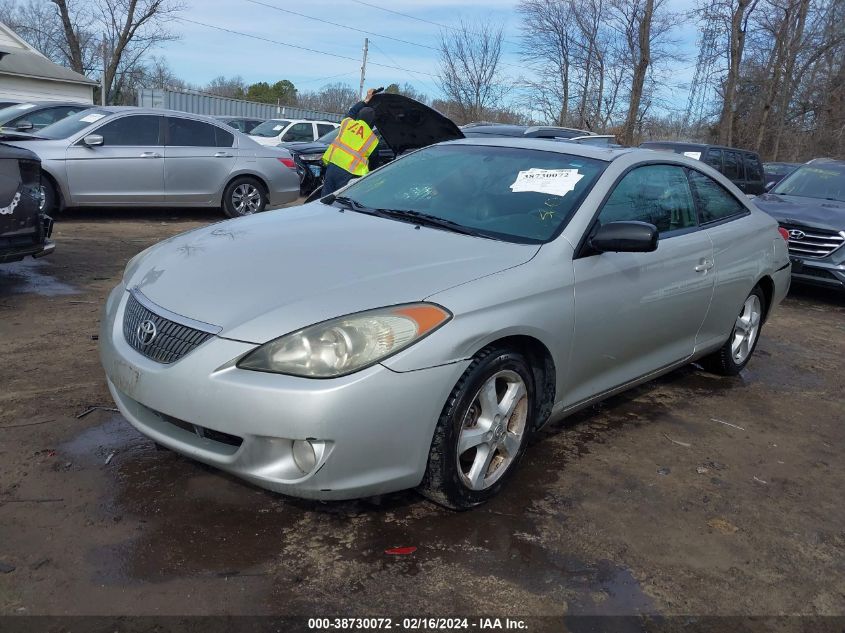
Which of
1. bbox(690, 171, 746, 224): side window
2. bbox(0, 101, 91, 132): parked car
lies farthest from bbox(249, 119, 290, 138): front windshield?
bbox(690, 171, 746, 224): side window

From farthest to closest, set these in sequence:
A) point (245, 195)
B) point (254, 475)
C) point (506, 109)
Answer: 1. point (506, 109)
2. point (245, 195)
3. point (254, 475)

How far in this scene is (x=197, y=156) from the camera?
10133 millimetres

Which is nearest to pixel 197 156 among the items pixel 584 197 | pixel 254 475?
pixel 584 197

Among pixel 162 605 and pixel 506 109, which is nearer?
pixel 162 605

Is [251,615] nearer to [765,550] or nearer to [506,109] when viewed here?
[765,550]

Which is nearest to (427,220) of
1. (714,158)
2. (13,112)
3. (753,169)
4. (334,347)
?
(334,347)

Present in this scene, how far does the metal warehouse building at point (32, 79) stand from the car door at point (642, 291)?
27702 millimetres

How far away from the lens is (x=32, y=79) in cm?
2802

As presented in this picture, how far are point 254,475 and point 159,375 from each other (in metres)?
0.52

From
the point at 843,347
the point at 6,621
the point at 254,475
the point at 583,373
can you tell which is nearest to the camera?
the point at 6,621

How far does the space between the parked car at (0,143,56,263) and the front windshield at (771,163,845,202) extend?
872cm

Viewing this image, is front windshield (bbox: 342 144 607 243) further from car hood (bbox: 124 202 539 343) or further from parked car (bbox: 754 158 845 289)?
parked car (bbox: 754 158 845 289)

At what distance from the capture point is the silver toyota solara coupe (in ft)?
8.34

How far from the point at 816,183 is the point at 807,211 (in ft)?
4.11
